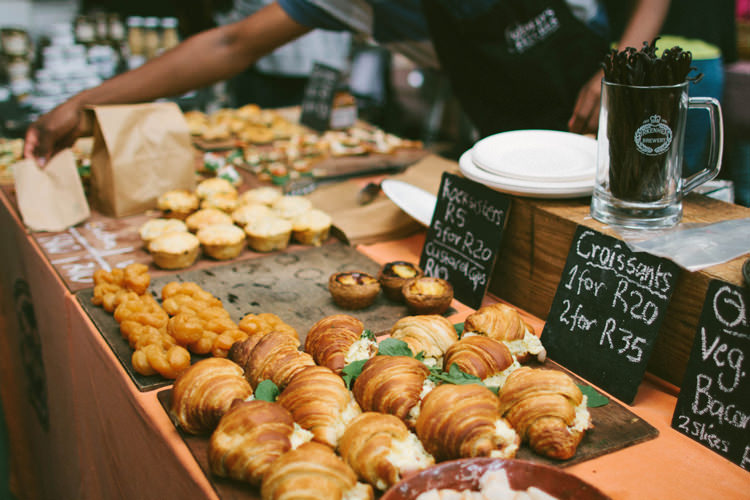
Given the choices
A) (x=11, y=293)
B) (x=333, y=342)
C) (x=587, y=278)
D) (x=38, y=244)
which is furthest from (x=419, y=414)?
(x=11, y=293)

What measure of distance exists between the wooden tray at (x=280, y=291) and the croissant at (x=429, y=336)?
220 mm

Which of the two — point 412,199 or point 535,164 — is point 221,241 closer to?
point 412,199

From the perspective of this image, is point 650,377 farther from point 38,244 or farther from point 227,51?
point 227,51

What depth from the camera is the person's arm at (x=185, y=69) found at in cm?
242

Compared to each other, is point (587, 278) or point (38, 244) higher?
point (587, 278)

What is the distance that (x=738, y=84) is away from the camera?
4379 mm

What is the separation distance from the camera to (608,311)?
4.30 feet

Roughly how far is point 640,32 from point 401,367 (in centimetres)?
201

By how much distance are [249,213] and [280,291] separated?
0.55 m

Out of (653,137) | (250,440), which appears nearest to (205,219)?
(250,440)

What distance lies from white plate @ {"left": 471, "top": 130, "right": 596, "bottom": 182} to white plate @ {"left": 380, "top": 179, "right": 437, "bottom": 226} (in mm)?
354

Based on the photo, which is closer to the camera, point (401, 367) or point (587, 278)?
point (401, 367)

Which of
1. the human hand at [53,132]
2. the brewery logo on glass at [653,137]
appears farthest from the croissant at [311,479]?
the human hand at [53,132]

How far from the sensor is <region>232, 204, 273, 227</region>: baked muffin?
7.30 ft
